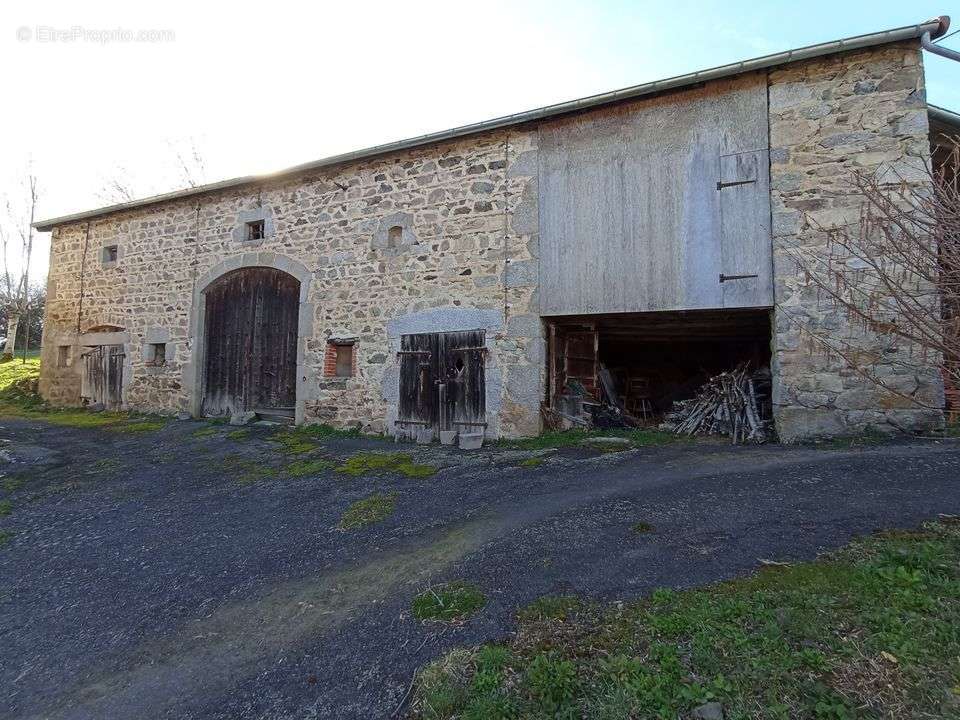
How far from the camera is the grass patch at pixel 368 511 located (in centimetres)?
440

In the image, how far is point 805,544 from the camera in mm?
3102

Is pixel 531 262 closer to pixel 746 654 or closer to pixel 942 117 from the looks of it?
pixel 942 117

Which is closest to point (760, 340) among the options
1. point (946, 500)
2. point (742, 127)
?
point (742, 127)

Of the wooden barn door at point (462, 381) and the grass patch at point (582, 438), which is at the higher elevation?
the wooden barn door at point (462, 381)

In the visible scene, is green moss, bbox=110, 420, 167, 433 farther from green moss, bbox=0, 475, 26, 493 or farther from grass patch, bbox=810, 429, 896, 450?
grass patch, bbox=810, 429, 896, 450

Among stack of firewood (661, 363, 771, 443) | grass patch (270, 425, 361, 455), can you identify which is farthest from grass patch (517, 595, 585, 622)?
grass patch (270, 425, 361, 455)

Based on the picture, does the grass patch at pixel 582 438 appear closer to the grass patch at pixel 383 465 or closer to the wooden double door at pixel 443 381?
the wooden double door at pixel 443 381

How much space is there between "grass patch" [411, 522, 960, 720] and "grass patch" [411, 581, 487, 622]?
329 mm

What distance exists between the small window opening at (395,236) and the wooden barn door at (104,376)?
6394 mm

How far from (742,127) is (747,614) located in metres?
5.69

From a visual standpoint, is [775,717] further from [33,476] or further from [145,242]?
[145,242]

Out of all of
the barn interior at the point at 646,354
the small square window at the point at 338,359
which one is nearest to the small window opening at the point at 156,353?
the small square window at the point at 338,359

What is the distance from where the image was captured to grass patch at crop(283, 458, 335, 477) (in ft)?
19.6

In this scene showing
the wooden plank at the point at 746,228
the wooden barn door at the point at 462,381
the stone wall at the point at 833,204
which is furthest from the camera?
the wooden barn door at the point at 462,381
